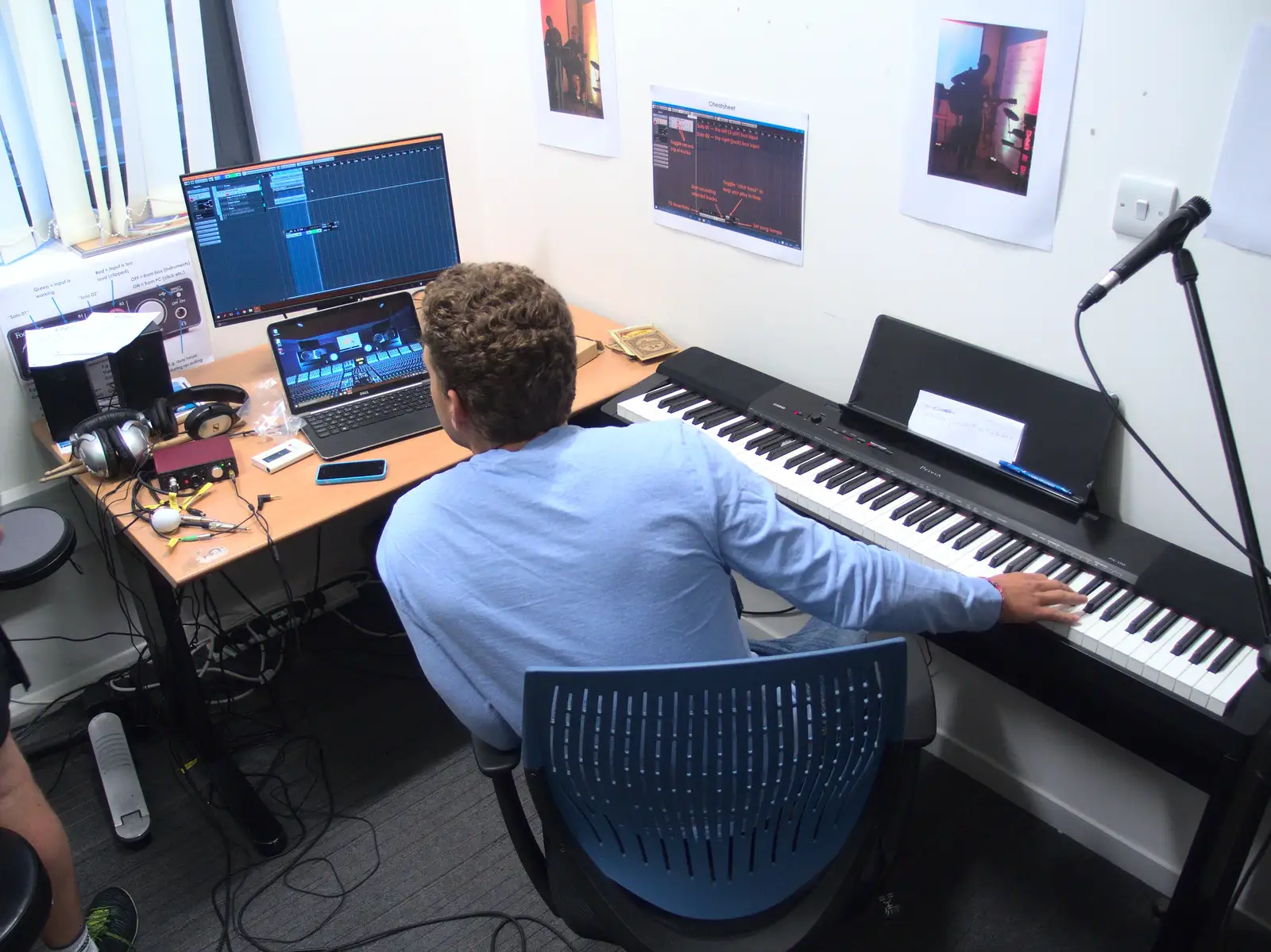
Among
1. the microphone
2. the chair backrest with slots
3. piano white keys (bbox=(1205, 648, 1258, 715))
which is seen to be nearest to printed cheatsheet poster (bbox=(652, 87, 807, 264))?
the microphone

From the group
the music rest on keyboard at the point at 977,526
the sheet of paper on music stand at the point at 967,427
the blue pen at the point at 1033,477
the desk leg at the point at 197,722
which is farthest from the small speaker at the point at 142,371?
the blue pen at the point at 1033,477

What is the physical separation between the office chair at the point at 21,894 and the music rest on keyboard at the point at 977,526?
118 cm

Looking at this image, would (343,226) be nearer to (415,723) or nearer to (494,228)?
(494,228)

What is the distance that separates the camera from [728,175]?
2191 mm

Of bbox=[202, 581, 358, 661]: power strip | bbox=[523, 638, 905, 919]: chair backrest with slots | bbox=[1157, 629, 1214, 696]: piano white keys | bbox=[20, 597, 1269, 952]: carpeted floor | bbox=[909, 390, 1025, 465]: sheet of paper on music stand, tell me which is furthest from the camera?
bbox=[202, 581, 358, 661]: power strip

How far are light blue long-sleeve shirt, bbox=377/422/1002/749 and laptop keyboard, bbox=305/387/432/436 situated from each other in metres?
0.92

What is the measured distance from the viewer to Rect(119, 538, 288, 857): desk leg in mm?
2074

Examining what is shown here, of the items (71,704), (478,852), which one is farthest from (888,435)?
(71,704)

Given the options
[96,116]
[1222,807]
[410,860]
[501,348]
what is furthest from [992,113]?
[96,116]

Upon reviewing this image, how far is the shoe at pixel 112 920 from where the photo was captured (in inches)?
74.9

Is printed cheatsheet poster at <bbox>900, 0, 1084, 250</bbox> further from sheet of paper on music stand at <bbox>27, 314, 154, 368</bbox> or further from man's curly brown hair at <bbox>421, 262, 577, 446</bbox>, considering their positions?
sheet of paper on music stand at <bbox>27, 314, 154, 368</bbox>

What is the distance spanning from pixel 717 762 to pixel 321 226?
1562 millimetres

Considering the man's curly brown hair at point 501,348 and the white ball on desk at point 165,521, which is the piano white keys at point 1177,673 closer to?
the man's curly brown hair at point 501,348

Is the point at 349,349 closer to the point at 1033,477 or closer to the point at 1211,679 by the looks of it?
the point at 1033,477
